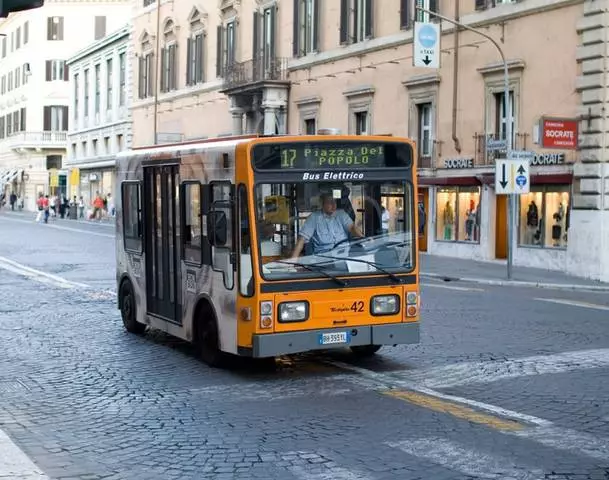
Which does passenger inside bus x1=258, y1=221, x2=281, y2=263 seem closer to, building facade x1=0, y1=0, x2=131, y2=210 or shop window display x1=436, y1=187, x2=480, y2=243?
shop window display x1=436, y1=187, x2=480, y2=243

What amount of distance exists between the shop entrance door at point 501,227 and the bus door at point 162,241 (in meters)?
18.9

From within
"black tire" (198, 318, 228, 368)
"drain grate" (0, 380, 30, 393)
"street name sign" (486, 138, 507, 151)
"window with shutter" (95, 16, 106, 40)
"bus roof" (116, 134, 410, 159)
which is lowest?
"drain grate" (0, 380, 30, 393)

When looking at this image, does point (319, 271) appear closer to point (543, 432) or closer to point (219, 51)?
point (543, 432)

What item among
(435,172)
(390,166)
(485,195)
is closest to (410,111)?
(435,172)

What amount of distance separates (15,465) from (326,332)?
420 cm

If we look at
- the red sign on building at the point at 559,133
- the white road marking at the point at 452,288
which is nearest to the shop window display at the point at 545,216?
the red sign on building at the point at 559,133

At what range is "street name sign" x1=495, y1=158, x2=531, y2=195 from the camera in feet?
81.9

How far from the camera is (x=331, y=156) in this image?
10.7 meters

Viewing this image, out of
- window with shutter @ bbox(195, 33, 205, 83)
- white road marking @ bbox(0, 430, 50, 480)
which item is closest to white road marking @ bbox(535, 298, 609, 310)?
white road marking @ bbox(0, 430, 50, 480)

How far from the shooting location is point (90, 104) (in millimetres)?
71062

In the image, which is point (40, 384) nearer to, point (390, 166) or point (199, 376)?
point (199, 376)

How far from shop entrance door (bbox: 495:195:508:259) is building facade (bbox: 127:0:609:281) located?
0.10ft

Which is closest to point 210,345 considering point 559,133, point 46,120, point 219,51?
point 559,133

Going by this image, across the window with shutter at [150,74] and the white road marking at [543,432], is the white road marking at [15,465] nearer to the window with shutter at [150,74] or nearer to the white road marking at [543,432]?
the white road marking at [543,432]
